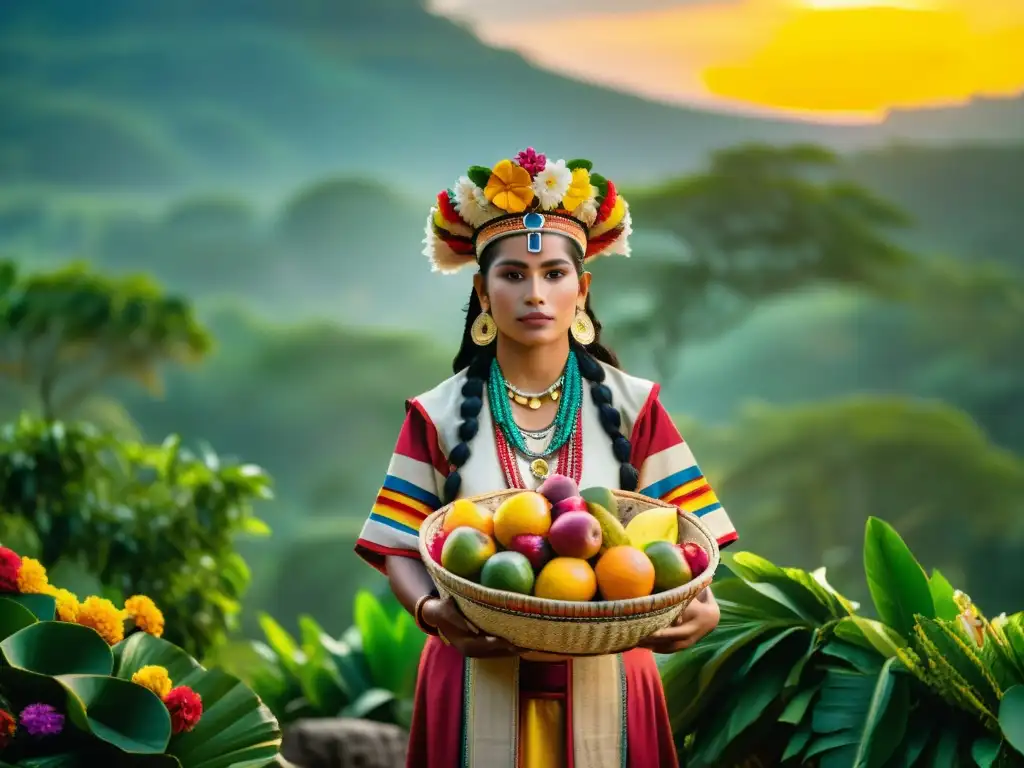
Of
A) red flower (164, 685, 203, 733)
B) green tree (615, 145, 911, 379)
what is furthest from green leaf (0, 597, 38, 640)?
green tree (615, 145, 911, 379)

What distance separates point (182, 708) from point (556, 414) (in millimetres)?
967

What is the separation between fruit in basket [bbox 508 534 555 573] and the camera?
200cm

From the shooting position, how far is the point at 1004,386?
770 cm

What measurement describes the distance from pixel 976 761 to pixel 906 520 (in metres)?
5.32

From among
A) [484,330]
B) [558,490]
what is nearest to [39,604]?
[484,330]

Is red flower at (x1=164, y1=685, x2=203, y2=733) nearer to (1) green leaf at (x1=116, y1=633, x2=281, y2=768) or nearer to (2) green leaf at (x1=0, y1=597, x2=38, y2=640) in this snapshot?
(1) green leaf at (x1=116, y1=633, x2=281, y2=768)

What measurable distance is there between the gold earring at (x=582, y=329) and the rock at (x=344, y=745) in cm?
239

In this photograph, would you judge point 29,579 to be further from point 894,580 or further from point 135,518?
point 135,518

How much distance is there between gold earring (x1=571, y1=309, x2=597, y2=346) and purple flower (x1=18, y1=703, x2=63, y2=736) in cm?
124

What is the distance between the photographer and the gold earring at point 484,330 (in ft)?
8.12

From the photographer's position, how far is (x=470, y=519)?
2.08m

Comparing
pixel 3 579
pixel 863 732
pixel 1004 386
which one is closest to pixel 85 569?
pixel 3 579

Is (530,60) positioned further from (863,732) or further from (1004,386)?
(863,732)

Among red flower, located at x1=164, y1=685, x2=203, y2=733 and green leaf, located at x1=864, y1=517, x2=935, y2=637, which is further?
green leaf, located at x1=864, y1=517, x2=935, y2=637
